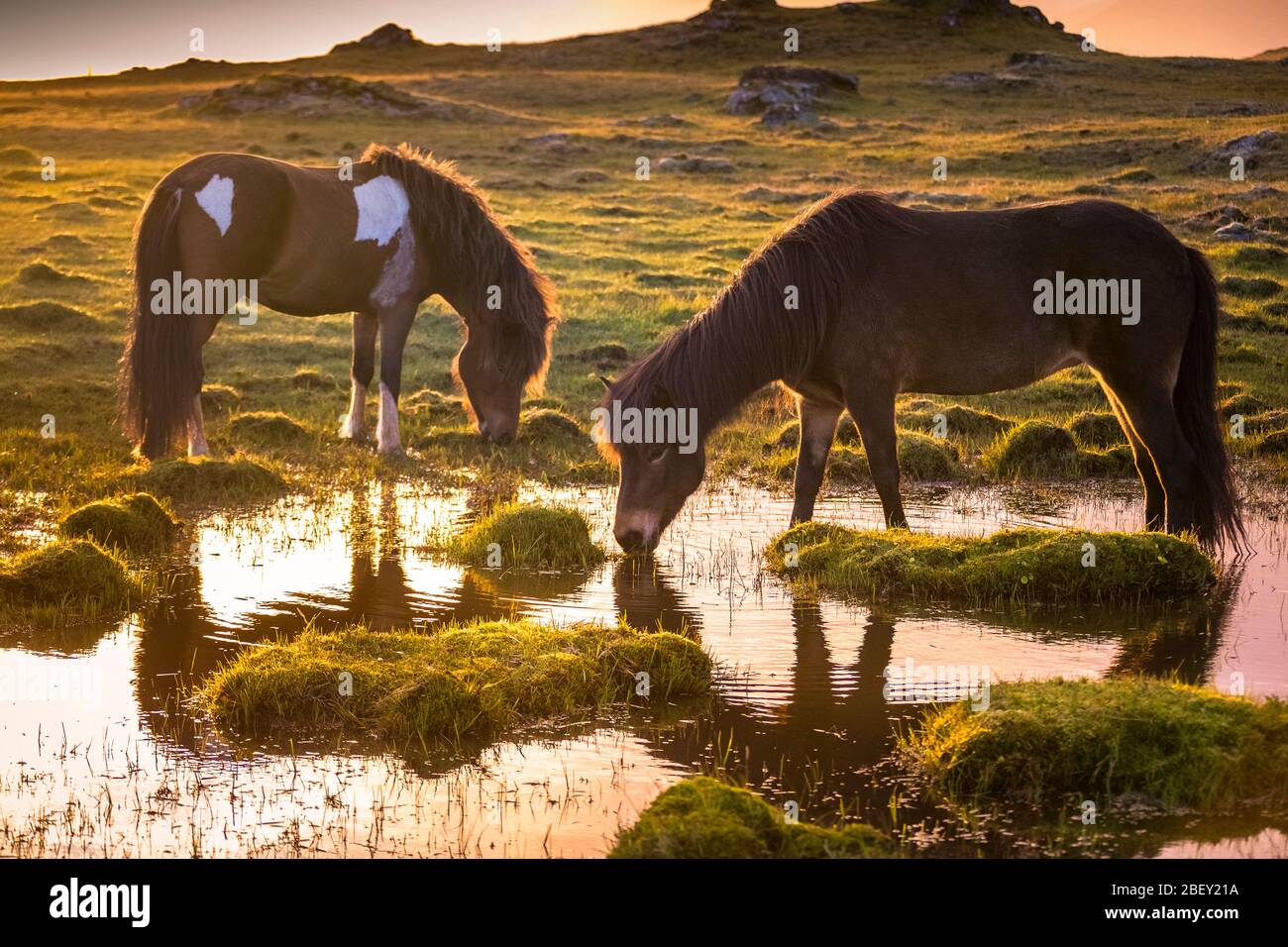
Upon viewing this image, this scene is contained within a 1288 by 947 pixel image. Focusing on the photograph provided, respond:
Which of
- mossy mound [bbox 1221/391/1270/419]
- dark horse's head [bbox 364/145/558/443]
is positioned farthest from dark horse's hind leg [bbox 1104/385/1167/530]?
dark horse's head [bbox 364/145/558/443]

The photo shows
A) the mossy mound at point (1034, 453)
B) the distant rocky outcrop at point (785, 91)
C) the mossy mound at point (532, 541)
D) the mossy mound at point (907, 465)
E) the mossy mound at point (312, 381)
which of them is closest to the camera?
the mossy mound at point (532, 541)

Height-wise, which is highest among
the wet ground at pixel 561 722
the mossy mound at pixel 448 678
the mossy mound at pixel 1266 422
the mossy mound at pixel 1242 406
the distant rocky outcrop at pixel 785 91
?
the distant rocky outcrop at pixel 785 91

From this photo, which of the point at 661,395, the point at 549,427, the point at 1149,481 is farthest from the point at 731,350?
the point at 549,427

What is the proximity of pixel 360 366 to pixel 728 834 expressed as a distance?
31.9ft

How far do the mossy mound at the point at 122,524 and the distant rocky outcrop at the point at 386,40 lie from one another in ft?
332

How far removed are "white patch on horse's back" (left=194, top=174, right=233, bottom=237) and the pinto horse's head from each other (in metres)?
4.98

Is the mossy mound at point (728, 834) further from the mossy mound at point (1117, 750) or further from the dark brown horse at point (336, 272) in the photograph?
the dark brown horse at point (336, 272)

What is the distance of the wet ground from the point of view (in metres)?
4.39

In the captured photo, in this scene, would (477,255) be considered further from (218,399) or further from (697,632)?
(697,632)

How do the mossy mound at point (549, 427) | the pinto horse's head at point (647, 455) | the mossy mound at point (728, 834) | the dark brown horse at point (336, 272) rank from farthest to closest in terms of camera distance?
1. the mossy mound at point (549, 427)
2. the dark brown horse at point (336, 272)
3. the pinto horse's head at point (647, 455)
4. the mossy mound at point (728, 834)

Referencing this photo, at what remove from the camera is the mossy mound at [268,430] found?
499 inches

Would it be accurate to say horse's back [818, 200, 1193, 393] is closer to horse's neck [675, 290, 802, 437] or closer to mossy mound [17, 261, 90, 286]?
horse's neck [675, 290, 802, 437]

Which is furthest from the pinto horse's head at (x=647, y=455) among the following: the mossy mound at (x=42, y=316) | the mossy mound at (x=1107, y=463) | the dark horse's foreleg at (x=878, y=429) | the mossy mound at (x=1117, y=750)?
the mossy mound at (x=42, y=316)

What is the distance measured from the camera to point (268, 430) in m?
12.8
